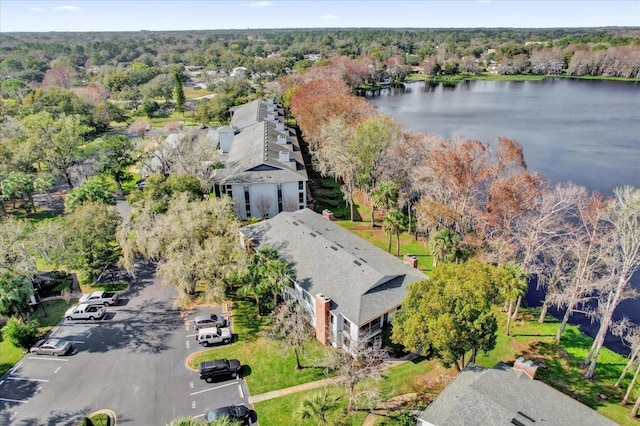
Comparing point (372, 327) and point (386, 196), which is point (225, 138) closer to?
point (386, 196)

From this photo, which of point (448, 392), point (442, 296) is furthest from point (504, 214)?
point (448, 392)

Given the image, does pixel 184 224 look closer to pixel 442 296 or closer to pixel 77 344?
pixel 77 344

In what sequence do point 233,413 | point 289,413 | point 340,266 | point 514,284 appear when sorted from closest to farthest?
point 233,413, point 289,413, point 514,284, point 340,266

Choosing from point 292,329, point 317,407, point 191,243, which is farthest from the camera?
point 191,243

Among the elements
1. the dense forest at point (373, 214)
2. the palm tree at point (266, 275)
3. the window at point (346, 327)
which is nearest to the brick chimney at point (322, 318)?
the window at point (346, 327)

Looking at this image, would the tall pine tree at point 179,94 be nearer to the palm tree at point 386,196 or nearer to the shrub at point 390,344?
the palm tree at point 386,196

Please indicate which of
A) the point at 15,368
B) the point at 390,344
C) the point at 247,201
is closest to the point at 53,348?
the point at 15,368

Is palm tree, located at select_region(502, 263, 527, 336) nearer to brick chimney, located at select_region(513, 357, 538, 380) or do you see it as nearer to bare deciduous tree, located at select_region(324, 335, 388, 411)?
brick chimney, located at select_region(513, 357, 538, 380)
